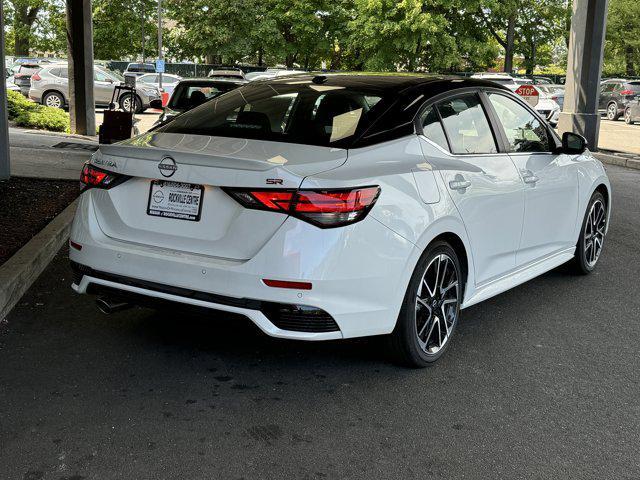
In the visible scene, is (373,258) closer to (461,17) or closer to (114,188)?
(114,188)

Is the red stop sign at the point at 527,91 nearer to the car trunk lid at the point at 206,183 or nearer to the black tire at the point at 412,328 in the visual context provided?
the black tire at the point at 412,328

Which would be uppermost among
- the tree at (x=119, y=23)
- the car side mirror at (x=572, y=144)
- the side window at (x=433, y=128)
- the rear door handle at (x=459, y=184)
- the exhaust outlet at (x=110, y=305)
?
the tree at (x=119, y=23)

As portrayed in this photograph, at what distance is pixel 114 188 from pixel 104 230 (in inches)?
9.2

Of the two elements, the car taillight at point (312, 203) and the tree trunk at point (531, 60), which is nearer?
the car taillight at point (312, 203)

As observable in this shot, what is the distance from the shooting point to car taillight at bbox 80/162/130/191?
430 cm

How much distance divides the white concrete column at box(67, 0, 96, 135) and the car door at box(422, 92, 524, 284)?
596 inches

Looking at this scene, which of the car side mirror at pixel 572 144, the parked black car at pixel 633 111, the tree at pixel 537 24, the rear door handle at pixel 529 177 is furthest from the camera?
the tree at pixel 537 24

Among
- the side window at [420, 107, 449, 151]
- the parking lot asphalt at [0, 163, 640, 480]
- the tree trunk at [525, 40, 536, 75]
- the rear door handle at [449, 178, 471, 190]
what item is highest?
the tree trunk at [525, 40, 536, 75]

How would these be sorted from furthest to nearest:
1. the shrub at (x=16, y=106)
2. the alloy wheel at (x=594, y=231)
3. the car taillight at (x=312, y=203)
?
the shrub at (x=16, y=106), the alloy wheel at (x=594, y=231), the car taillight at (x=312, y=203)

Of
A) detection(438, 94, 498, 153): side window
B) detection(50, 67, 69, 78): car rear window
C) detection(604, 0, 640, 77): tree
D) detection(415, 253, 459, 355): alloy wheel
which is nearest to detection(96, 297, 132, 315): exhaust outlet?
detection(415, 253, 459, 355): alloy wheel

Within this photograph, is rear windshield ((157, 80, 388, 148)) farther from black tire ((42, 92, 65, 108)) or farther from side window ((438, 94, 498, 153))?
black tire ((42, 92, 65, 108))

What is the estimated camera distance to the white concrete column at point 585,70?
19.2 metres

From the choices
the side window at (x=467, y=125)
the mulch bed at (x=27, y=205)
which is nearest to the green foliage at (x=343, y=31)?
the mulch bed at (x=27, y=205)

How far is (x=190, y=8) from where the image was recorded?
52656mm
